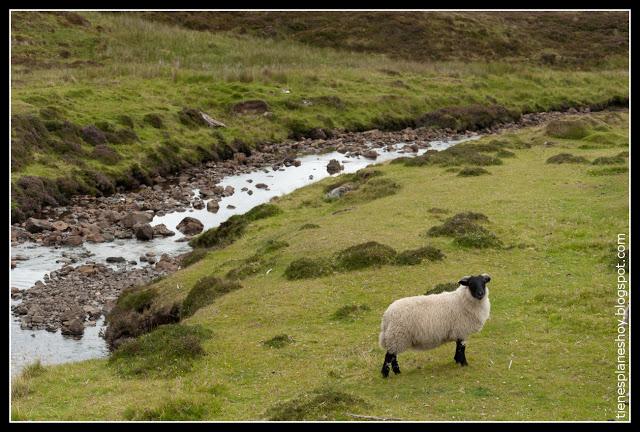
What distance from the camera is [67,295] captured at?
30188 millimetres

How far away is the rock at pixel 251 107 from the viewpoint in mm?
66625

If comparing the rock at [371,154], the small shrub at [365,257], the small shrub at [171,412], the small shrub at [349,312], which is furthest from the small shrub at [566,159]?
the small shrub at [171,412]

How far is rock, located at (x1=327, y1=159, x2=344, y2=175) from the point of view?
176ft

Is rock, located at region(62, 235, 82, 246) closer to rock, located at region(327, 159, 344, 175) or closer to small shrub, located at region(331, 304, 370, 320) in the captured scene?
small shrub, located at region(331, 304, 370, 320)

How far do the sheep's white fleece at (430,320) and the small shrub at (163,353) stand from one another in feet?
18.5

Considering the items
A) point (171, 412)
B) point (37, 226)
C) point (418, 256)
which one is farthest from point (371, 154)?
point (171, 412)

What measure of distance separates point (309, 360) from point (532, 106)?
74.2 meters

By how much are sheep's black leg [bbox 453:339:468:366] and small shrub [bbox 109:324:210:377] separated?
6.68m

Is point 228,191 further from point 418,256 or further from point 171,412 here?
point 171,412

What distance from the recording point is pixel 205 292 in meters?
26.3

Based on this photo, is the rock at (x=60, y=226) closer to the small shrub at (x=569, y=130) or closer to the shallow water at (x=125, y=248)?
the shallow water at (x=125, y=248)

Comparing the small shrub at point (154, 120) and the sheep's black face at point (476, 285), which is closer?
the sheep's black face at point (476, 285)

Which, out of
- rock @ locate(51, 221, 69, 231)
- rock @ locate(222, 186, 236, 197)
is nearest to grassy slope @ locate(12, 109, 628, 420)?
rock @ locate(51, 221, 69, 231)

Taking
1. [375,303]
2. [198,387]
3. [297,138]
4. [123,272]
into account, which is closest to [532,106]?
[297,138]
